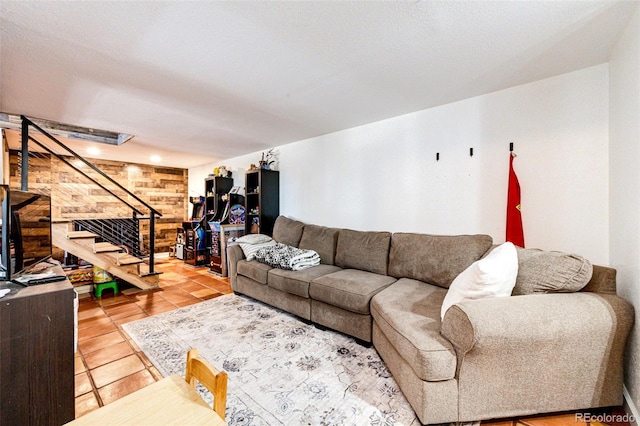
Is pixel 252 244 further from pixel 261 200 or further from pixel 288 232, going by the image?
pixel 261 200

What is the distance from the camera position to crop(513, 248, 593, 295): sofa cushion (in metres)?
1.52

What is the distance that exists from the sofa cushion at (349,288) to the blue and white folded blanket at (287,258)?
1.44 ft

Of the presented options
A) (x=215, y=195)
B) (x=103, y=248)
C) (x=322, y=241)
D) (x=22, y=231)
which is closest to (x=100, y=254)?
(x=103, y=248)

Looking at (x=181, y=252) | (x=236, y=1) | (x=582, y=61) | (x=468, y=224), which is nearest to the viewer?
(x=236, y=1)

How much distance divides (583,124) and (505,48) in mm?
963

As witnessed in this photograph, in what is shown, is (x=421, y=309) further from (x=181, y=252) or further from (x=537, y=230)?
(x=181, y=252)

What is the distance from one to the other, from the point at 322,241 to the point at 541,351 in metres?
2.30

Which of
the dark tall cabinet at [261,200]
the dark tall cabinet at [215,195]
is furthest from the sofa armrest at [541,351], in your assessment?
the dark tall cabinet at [215,195]

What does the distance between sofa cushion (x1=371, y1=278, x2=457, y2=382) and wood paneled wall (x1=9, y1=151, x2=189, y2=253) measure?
6239mm

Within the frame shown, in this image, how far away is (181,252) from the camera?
233 inches

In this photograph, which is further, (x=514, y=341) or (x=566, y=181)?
(x=566, y=181)

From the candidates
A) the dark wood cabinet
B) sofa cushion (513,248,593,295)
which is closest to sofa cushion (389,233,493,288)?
sofa cushion (513,248,593,295)

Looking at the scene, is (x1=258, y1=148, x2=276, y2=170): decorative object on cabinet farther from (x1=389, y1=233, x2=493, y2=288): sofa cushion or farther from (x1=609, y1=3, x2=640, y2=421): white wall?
(x1=609, y1=3, x2=640, y2=421): white wall

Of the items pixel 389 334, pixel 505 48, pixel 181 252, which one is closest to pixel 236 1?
pixel 505 48
